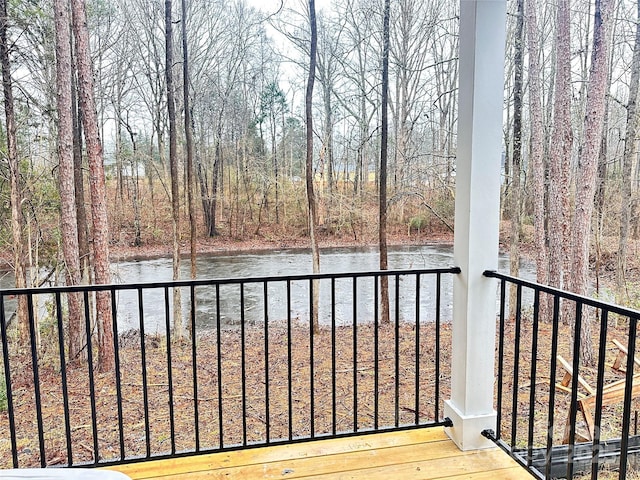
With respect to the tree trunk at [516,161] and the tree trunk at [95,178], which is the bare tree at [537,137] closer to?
the tree trunk at [516,161]

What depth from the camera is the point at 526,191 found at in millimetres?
7887

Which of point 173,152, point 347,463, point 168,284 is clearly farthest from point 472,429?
point 173,152

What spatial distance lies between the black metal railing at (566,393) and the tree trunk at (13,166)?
19.7ft

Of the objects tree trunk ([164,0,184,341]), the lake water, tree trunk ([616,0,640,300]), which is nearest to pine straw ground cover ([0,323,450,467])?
tree trunk ([164,0,184,341])

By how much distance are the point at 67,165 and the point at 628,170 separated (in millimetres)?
8197

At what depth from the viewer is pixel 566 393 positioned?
15.5 feet

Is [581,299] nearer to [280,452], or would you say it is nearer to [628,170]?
[280,452]

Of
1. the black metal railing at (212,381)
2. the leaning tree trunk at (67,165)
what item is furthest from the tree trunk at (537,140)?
the leaning tree trunk at (67,165)

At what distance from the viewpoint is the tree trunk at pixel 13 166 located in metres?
5.73

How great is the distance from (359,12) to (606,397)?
6.75 meters

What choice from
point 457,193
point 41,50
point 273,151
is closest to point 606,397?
point 457,193

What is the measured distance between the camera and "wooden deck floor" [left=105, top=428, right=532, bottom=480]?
191cm

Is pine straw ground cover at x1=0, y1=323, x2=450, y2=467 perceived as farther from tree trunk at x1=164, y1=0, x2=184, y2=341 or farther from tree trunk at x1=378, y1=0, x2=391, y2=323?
tree trunk at x1=378, y1=0, x2=391, y2=323

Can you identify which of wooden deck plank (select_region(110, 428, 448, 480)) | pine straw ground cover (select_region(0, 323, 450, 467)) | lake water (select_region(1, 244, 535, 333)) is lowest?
pine straw ground cover (select_region(0, 323, 450, 467))
